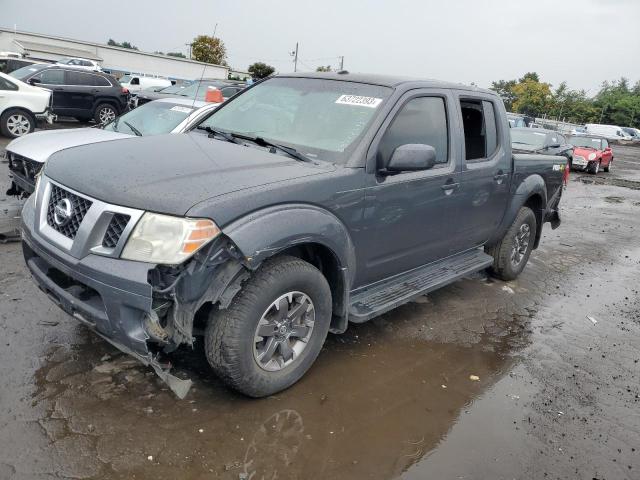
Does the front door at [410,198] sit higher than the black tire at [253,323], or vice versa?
the front door at [410,198]

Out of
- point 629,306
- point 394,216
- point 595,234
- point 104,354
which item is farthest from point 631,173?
point 104,354

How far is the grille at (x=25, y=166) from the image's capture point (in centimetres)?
575

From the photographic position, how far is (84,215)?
2.78 metres

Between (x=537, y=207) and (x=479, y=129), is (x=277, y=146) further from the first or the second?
(x=537, y=207)

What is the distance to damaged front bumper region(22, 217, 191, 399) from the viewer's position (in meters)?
2.54

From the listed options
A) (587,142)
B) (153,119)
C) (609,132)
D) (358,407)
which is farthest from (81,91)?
(609,132)

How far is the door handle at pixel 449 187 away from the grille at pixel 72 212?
2571 millimetres

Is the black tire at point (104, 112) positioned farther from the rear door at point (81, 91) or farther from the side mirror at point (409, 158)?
the side mirror at point (409, 158)

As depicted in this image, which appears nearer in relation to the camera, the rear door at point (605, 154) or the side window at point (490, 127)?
the side window at point (490, 127)

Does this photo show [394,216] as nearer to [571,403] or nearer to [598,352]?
[571,403]

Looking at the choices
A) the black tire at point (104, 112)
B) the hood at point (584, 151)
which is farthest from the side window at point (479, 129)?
the hood at point (584, 151)

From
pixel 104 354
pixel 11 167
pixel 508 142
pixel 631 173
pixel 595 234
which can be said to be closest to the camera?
pixel 104 354

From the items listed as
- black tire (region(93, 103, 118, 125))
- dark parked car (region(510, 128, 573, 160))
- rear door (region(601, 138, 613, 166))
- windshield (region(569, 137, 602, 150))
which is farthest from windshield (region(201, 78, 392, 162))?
rear door (region(601, 138, 613, 166))

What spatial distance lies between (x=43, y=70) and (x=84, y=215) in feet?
46.7
